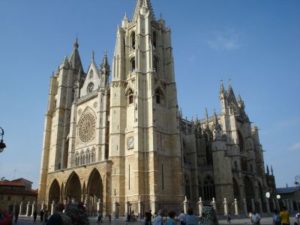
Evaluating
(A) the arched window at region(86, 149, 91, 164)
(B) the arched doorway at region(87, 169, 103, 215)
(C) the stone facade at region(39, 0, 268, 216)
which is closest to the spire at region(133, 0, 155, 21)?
(C) the stone facade at region(39, 0, 268, 216)

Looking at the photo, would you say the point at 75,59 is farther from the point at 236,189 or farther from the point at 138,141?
the point at 236,189

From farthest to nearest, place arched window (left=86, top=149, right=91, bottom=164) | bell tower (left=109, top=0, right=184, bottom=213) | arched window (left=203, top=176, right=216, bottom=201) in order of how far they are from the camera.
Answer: arched window (left=203, top=176, right=216, bottom=201), arched window (left=86, top=149, right=91, bottom=164), bell tower (left=109, top=0, right=184, bottom=213)

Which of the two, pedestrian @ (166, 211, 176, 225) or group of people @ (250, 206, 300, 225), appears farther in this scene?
group of people @ (250, 206, 300, 225)

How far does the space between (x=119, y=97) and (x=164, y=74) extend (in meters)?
7.05

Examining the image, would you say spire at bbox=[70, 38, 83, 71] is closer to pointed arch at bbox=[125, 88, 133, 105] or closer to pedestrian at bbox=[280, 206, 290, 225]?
pointed arch at bbox=[125, 88, 133, 105]

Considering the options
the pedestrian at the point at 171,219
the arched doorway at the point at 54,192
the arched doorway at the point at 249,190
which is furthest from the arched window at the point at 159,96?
the pedestrian at the point at 171,219

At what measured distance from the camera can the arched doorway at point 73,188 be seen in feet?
121

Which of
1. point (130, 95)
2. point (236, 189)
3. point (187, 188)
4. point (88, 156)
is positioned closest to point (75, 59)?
point (130, 95)

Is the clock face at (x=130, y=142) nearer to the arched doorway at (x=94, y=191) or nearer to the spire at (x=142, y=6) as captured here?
the arched doorway at (x=94, y=191)

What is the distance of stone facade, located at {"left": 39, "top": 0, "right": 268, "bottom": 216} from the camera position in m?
31.8

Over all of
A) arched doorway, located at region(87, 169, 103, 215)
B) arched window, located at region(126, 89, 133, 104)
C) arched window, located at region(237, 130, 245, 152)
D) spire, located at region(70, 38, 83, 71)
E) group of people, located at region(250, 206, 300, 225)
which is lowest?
group of people, located at region(250, 206, 300, 225)

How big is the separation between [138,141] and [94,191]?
9226 millimetres

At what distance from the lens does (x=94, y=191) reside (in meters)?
35.5

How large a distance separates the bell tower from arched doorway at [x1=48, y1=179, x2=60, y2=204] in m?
12.0
